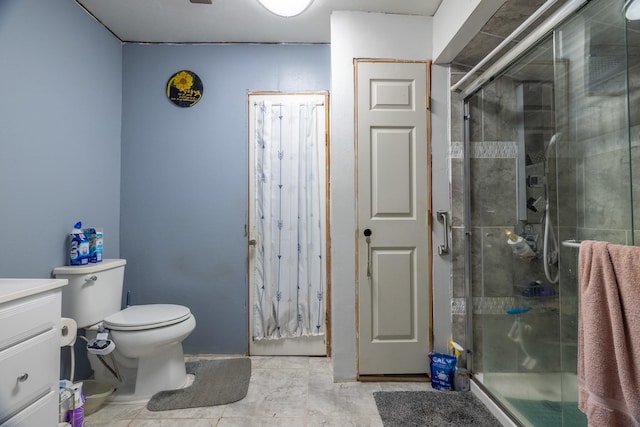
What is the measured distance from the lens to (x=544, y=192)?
1.50 m


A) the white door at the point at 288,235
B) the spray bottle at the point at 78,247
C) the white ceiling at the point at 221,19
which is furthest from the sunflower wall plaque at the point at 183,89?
the spray bottle at the point at 78,247

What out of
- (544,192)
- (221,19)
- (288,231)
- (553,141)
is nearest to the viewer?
(553,141)

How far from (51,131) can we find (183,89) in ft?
2.92

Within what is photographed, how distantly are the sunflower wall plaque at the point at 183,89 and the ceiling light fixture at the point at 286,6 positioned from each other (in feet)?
2.65

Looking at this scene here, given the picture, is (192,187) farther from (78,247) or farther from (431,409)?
(431,409)

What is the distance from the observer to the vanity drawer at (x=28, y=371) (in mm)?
987

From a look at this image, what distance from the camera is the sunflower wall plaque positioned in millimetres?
2320

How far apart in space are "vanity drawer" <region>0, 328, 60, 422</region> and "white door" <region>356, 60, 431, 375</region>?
147 cm

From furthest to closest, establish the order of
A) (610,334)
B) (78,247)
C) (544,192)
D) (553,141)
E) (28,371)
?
1. (78,247)
2. (544,192)
3. (553,141)
4. (28,371)
5. (610,334)

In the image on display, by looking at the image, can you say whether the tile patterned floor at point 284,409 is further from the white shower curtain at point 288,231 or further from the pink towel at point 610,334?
the pink towel at point 610,334

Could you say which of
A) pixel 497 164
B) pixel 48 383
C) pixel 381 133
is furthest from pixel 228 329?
pixel 497 164

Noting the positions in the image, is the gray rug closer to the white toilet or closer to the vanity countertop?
the white toilet

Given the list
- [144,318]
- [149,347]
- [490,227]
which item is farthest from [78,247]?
[490,227]

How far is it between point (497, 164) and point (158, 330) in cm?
211
